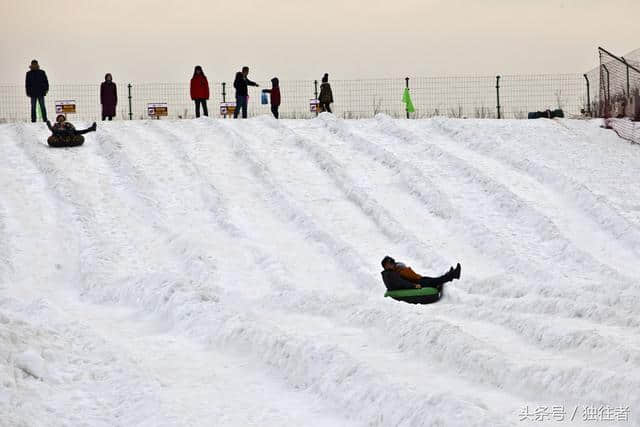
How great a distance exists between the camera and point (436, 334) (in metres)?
9.66

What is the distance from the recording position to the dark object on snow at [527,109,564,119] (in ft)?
91.3

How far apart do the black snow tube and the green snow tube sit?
1192cm

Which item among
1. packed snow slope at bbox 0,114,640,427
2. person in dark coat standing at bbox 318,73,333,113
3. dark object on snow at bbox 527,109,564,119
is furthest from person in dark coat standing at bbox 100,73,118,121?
dark object on snow at bbox 527,109,564,119

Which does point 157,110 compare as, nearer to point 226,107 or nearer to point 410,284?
point 226,107

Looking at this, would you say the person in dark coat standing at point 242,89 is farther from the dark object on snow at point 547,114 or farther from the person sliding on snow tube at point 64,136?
the dark object on snow at point 547,114

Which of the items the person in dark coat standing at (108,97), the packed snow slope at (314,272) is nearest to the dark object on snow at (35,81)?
the packed snow slope at (314,272)

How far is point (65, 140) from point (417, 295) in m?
12.3

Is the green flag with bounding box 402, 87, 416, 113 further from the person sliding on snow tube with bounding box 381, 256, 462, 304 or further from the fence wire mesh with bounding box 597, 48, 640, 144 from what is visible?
the person sliding on snow tube with bounding box 381, 256, 462, 304

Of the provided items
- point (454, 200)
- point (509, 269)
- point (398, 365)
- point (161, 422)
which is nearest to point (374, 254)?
point (509, 269)

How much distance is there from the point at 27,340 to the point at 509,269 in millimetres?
8458

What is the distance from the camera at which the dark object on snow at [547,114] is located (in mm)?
27828

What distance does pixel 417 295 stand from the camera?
41.8 ft

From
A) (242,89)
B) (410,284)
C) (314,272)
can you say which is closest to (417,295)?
(410,284)

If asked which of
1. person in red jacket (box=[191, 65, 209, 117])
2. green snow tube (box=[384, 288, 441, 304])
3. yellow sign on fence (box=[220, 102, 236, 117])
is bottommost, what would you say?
green snow tube (box=[384, 288, 441, 304])
